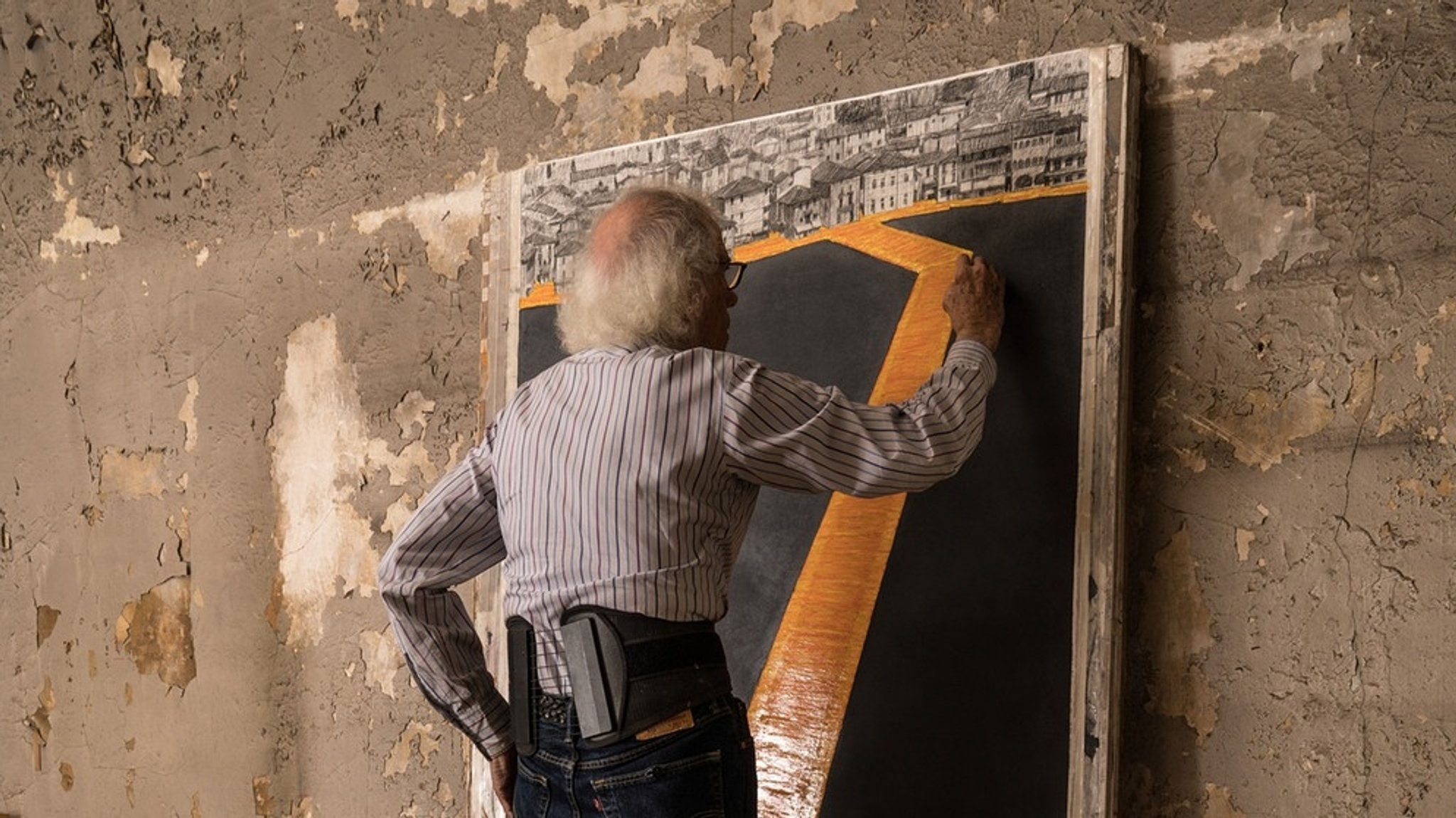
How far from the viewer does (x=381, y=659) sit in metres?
2.90

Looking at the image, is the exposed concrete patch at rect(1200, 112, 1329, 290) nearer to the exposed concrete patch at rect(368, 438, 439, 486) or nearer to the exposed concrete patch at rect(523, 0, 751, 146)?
the exposed concrete patch at rect(523, 0, 751, 146)

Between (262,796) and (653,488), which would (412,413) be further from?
(653,488)

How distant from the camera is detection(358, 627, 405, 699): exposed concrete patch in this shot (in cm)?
287

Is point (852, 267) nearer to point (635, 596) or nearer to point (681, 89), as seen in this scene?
point (681, 89)

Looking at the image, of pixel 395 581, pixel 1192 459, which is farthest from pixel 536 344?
pixel 1192 459

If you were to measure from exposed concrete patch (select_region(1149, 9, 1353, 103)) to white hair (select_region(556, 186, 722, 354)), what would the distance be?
65cm

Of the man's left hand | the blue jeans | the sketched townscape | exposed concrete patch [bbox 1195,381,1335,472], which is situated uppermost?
the sketched townscape

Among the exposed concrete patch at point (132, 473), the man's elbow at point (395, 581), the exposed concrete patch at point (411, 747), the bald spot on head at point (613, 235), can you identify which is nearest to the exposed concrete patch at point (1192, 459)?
the bald spot on head at point (613, 235)

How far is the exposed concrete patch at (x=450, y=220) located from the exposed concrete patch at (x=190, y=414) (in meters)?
0.76

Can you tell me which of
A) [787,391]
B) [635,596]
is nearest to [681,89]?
[787,391]

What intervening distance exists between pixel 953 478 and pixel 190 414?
6.57ft

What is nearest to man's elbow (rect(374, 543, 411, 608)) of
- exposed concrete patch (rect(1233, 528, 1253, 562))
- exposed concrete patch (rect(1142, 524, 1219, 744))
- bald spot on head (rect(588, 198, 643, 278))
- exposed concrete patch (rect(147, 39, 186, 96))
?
bald spot on head (rect(588, 198, 643, 278))

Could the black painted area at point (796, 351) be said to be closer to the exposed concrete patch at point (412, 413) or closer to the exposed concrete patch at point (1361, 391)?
the exposed concrete patch at point (1361, 391)

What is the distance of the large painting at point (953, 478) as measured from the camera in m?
1.94
